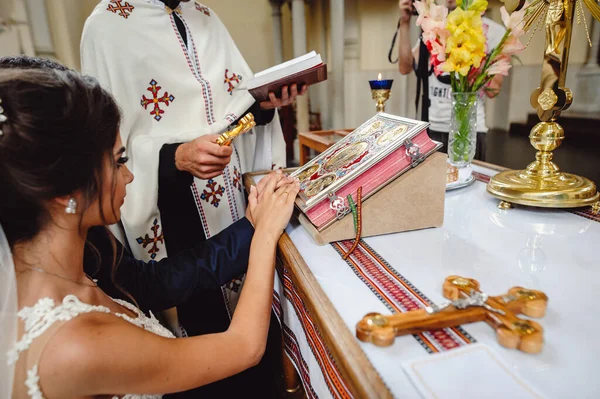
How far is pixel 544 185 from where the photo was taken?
122cm

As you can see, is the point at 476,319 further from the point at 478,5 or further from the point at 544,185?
the point at 478,5

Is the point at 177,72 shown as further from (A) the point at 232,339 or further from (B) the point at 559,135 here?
(B) the point at 559,135

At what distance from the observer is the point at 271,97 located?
160cm

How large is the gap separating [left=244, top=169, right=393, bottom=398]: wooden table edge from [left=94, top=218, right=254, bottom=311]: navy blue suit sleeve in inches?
12.6

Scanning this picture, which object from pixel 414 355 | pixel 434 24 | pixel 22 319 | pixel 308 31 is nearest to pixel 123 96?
pixel 22 319

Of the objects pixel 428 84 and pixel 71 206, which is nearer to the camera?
pixel 71 206

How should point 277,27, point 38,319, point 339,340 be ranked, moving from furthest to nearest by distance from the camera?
point 277,27 → point 38,319 → point 339,340

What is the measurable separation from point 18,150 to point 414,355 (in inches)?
28.6

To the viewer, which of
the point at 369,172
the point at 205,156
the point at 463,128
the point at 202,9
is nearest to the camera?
the point at 369,172

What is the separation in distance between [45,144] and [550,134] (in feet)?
Result: 4.38

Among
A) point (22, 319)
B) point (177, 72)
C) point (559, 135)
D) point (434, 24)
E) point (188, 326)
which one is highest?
Result: point (434, 24)

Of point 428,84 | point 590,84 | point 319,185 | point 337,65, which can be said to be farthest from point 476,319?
point 590,84

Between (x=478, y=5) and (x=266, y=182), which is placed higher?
(x=478, y=5)

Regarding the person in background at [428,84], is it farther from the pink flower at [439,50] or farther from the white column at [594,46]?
the white column at [594,46]
